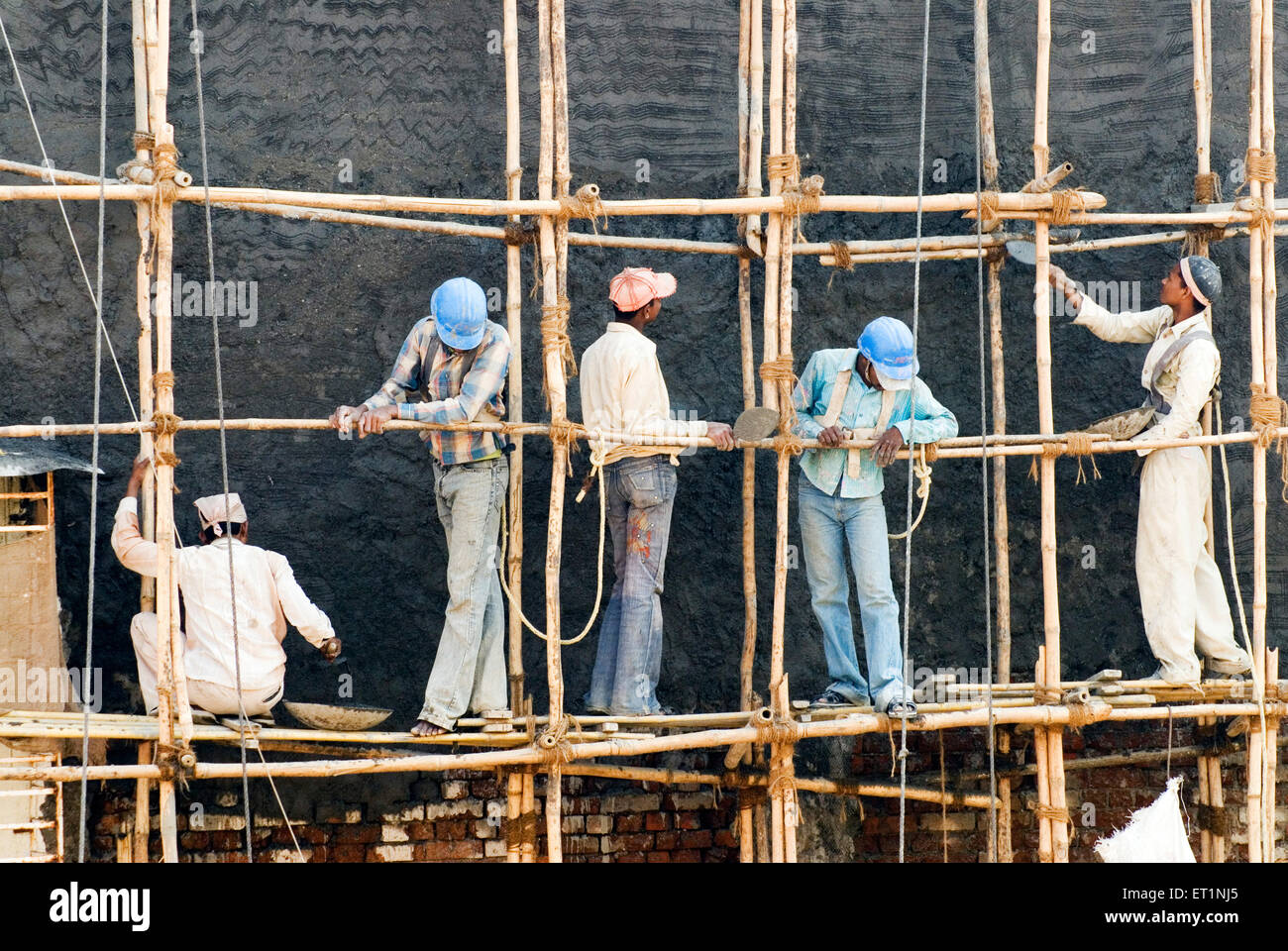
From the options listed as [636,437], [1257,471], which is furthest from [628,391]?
[1257,471]

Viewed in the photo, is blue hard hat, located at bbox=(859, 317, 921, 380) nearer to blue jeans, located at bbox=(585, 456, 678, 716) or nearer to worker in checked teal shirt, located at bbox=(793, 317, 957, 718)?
worker in checked teal shirt, located at bbox=(793, 317, 957, 718)

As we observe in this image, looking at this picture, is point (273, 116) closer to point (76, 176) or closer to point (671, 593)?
point (76, 176)

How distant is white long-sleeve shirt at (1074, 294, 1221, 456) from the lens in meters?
6.96

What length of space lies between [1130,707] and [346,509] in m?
3.19

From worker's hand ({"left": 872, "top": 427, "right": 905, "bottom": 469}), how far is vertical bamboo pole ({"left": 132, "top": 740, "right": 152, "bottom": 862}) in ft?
9.44

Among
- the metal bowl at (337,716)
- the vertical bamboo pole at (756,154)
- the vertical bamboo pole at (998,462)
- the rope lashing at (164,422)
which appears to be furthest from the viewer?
the vertical bamboo pole at (998,462)

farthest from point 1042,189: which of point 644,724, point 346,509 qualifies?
point 346,509

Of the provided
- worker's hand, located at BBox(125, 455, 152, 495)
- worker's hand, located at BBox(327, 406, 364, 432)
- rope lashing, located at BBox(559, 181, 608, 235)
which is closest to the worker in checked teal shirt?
rope lashing, located at BBox(559, 181, 608, 235)

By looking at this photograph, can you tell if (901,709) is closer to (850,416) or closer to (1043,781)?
(1043,781)

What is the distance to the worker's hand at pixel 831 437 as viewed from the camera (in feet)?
22.3

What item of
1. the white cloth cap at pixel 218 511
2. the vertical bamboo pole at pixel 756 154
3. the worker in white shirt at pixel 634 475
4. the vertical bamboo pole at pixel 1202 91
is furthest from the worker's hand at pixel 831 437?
the white cloth cap at pixel 218 511

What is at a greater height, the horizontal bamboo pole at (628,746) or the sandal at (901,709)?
the sandal at (901,709)

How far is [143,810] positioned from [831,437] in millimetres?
2871

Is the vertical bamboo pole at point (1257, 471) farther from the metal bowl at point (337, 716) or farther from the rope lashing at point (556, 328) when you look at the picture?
the metal bowl at point (337, 716)
